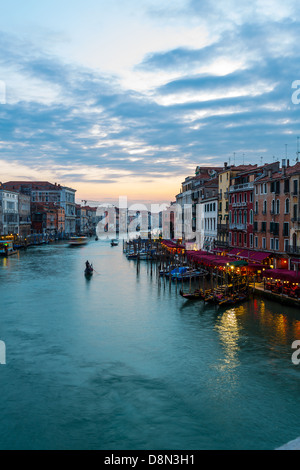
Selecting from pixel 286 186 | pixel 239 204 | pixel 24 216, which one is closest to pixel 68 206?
pixel 24 216

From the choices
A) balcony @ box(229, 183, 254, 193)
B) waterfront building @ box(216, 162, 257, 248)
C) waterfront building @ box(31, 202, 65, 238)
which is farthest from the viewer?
waterfront building @ box(31, 202, 65, 238)

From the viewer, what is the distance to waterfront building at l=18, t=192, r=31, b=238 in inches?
3981

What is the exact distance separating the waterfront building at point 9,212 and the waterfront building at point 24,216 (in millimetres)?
2743

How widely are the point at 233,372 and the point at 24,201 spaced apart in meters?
95.0

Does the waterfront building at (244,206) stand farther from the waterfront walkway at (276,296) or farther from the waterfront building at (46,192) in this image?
the waterfront building at (46,192)

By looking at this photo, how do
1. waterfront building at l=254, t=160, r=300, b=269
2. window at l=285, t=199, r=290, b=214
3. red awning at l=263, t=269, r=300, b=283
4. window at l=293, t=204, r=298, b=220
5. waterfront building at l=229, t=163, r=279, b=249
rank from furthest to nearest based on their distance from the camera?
waterfront building at l=229, t=163, r=279, b=249 → window at l=285, t=199, r=290, b=214 → waterfront building at l=254, t=160, r=300, b=269 → window at l=293, t=204, r=298, b=220 → red awning at l=263, t=269, r=300, b=283

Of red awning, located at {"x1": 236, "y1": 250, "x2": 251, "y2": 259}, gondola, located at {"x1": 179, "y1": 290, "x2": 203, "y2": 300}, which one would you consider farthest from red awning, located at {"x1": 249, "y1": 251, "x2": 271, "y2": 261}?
gondola, located at {"x1": 179, "y1": 290, "x2": 203, "y2": 300}

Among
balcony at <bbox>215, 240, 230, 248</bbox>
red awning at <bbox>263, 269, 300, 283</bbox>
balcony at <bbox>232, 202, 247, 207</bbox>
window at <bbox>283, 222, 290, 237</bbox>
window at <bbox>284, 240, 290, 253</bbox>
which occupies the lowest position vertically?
red awning at <bbox>263, 269, 300, 283</bbox>

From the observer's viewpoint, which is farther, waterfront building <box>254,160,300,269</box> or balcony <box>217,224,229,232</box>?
balcony <box>217,224,229,232</box>

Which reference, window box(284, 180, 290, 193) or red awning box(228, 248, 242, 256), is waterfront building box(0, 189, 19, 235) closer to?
red awning box(228, 248, 242, 256)

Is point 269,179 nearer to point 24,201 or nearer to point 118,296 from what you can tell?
point 118,296

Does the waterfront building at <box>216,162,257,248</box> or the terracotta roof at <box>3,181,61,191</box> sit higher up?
the terracotta roof at <box>3,181,61,191</box>

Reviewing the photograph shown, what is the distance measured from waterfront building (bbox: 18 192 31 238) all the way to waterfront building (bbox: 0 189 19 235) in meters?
2.74

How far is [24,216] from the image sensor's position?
345ft
